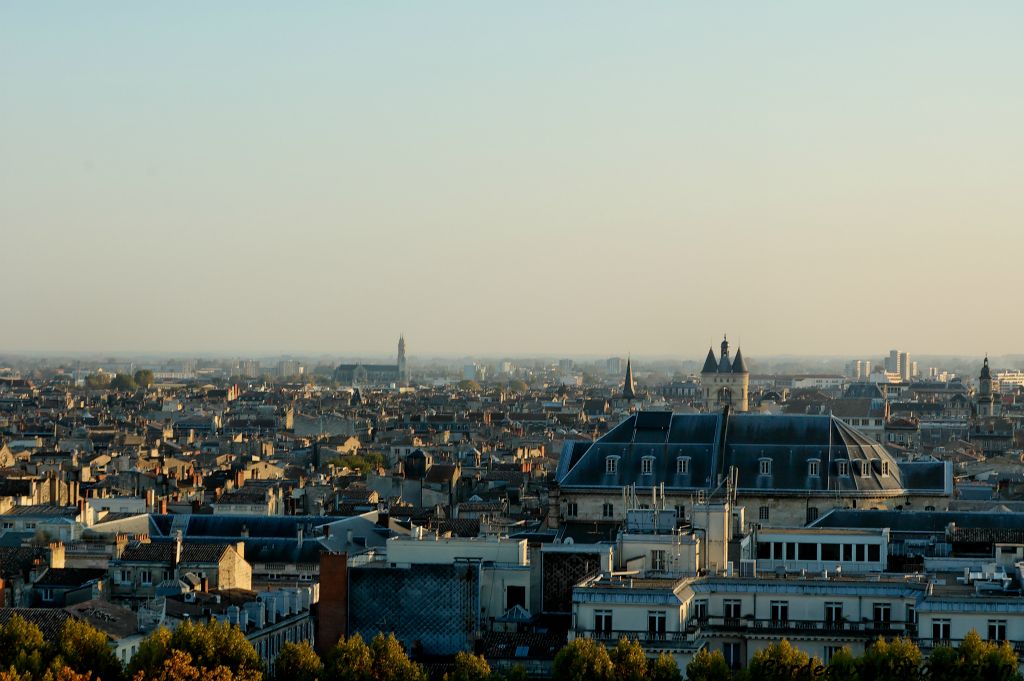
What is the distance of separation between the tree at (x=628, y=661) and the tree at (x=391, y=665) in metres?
4.70

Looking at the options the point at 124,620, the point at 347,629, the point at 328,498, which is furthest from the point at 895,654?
the point at 328,498

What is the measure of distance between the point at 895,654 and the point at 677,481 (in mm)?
34198

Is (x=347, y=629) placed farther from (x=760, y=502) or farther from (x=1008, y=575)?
(x=760, y=502)

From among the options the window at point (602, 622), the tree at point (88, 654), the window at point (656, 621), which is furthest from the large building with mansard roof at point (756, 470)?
the tree at point (88, 654)

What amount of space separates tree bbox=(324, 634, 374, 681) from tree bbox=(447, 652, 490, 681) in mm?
1926

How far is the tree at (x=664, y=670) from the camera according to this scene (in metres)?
54.2

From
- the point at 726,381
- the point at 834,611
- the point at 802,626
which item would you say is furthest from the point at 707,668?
the point at 726,381

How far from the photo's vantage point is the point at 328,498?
392ft

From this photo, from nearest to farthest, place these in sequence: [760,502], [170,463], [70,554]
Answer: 1. [70,554]
2. [760,502]
3. [170,463]

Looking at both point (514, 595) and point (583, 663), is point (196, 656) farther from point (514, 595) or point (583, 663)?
point (514, 595)

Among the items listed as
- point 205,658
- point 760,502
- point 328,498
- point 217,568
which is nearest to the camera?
point 205,658

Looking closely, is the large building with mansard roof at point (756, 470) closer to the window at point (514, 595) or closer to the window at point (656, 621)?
the window at point (514, 595)

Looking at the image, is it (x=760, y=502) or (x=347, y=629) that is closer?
(x=347, y=629)

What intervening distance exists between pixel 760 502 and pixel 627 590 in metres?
29.8
